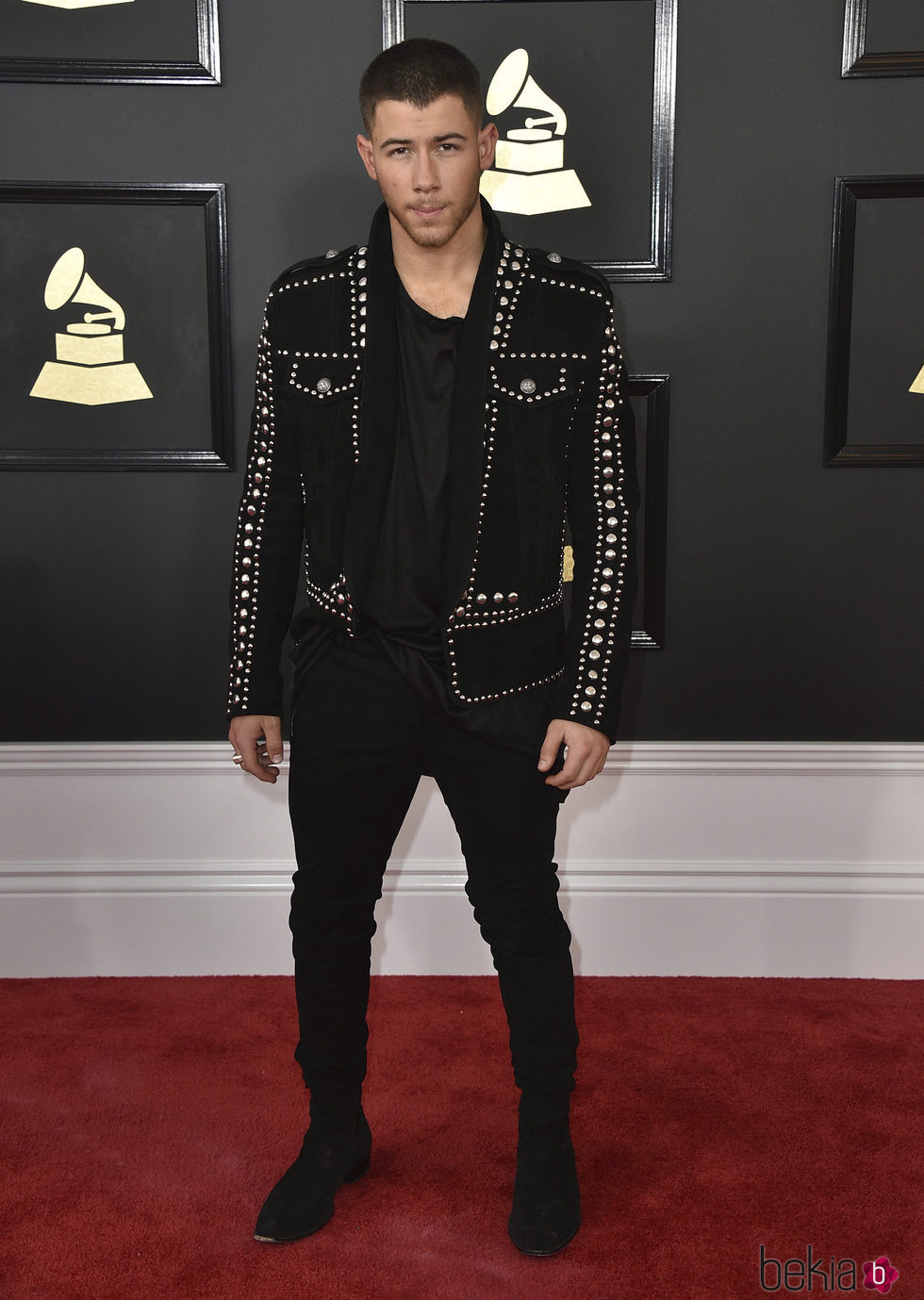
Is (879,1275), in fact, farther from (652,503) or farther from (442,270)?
(442,270)

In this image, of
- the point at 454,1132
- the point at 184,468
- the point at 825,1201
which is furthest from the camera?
the point at 184,468

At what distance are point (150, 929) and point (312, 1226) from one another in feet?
3.29

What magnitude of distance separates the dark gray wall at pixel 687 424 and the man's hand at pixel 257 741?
0.72 metres

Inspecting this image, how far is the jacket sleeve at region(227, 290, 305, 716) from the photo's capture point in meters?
1.71

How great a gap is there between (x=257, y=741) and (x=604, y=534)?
0.66 metres

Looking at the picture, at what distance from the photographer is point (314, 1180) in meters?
1.74

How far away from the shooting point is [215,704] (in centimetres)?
250

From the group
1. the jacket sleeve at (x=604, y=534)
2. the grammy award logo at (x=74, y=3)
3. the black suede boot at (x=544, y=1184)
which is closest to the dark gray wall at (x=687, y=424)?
the grammy award logo at (x=74, y=3)

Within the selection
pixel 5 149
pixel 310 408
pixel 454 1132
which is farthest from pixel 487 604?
pixel 5 149

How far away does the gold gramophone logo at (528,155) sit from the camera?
2.24 metres

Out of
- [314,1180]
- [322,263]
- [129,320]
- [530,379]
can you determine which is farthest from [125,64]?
[314,1180]

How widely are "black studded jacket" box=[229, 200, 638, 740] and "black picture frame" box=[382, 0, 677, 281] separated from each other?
0.67 metres

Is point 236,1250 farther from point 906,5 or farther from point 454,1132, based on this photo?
point 906,5

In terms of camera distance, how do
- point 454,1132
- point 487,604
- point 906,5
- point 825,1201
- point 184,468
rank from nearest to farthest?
1. point 487,604
2. point 825,1201
3. point 454,1132
4. point 906,5
5. point 184,468
